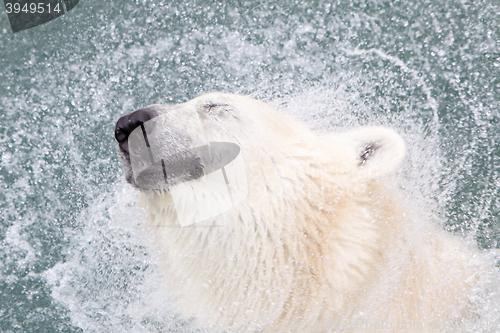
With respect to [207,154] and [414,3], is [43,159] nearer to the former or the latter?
[207,154]

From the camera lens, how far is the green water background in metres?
2.62

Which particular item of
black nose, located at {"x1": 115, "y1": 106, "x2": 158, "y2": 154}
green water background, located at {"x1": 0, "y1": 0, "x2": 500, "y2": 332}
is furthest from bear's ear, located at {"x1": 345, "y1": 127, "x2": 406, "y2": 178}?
black nose, located at {"x1": 115, "y1": 106, "x2": 158, "y2": 154}

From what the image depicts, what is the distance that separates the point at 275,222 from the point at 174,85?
175 centimetres

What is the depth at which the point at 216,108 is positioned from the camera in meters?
1.72

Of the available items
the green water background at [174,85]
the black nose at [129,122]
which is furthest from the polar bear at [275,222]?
the green water background at [174,85]

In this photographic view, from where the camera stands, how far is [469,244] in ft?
7.42

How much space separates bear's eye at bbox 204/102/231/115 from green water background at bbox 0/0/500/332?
41.7 inches

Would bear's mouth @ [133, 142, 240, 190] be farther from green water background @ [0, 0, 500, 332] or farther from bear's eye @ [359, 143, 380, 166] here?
green water background @ [0, 0, 500, 332]

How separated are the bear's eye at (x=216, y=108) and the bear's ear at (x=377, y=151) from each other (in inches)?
23.8

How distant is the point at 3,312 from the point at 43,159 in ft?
3.32

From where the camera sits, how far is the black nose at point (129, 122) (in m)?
1.50

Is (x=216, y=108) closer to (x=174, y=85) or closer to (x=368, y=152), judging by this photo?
(x=368, y=152)

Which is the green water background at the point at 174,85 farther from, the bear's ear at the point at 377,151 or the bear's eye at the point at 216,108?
the bear's eye at the point at 216,108

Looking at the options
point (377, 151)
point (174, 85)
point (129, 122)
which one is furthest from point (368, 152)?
point (174, 85)
